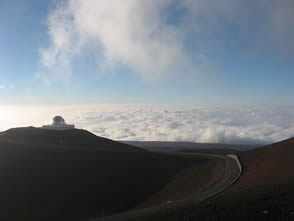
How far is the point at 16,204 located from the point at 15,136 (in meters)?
26.1

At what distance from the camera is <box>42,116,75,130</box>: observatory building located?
54.7 meters

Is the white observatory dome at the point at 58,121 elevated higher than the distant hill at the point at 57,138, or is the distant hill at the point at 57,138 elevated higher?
the white observatory dome at the point at 58,121

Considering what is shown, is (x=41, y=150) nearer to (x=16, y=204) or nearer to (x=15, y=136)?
(x=15, y=136)

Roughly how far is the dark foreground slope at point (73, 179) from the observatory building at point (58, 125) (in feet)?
20.6

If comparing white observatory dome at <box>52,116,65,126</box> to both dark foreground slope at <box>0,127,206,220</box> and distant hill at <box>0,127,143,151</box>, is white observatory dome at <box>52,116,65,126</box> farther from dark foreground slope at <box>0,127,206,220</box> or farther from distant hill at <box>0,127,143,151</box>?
dark foreground slope at <box>0,127,206,220</box>

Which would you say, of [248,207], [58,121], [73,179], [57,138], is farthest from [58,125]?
[248,207]

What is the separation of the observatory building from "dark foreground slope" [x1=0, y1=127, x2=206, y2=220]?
20.6 feet

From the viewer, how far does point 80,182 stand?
32406mm

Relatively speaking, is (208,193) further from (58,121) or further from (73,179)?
(58,121)

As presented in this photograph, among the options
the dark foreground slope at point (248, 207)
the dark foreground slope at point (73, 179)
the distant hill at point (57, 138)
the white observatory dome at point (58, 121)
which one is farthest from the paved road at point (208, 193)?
the white observatory dome at point (58, 121)

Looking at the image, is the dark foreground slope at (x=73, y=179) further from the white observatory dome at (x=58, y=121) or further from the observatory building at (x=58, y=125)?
the white observatory dome at (x=58, y=121)

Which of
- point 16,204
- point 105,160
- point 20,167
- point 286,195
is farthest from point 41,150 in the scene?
point 286,195

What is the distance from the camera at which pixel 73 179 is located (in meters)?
33.0

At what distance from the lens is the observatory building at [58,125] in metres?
54.7
